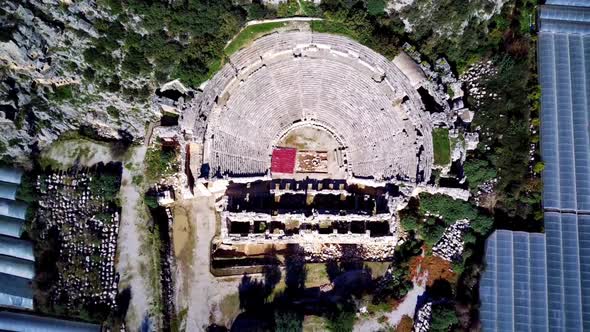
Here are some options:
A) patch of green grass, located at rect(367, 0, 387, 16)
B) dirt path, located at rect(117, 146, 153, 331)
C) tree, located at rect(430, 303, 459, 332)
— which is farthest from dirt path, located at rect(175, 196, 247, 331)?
patch of green grass, located at rect(367, 0, 387, 16)

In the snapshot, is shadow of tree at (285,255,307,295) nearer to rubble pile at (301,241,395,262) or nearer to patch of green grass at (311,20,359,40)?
rubble pile at (301,241,395,262)

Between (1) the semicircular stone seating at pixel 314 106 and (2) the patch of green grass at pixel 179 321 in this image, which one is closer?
(2) the patch of green grass at pixel 179 321

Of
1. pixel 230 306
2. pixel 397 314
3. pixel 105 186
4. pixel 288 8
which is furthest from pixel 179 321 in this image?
pixel 288 8

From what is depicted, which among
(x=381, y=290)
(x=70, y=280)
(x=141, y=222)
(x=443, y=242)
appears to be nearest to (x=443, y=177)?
(x=443, y=242)

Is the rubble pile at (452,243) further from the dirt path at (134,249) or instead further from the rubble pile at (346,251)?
the dirt path at (134,249)

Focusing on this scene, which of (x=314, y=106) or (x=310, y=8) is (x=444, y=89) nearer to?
(x=314, y=106)

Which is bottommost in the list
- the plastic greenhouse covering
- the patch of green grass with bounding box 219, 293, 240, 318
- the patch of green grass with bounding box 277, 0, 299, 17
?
the plastic greenhouse covering

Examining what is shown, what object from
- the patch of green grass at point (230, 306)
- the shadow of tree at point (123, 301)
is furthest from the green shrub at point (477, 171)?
the shadow of tree at point (123, 301)
